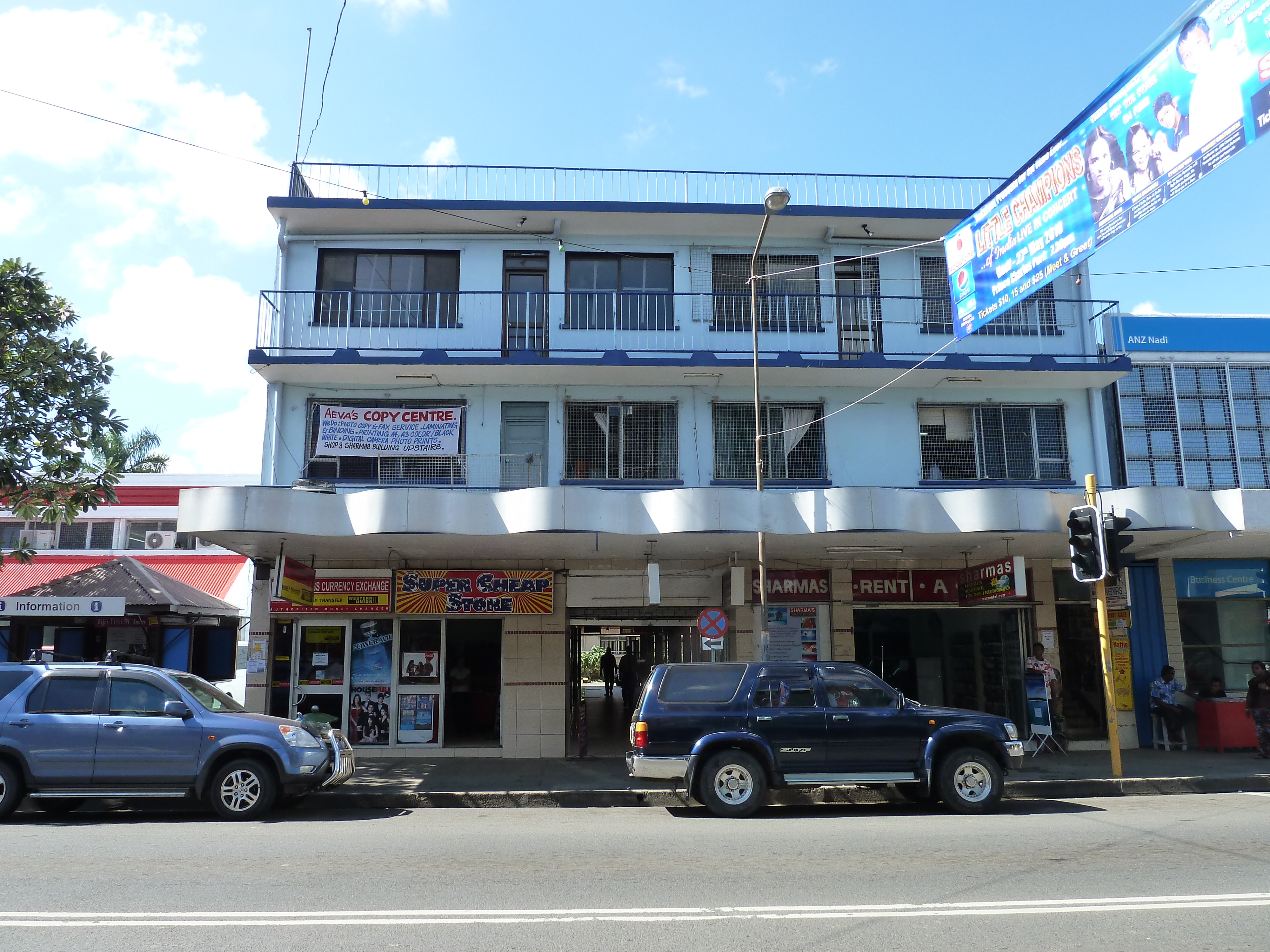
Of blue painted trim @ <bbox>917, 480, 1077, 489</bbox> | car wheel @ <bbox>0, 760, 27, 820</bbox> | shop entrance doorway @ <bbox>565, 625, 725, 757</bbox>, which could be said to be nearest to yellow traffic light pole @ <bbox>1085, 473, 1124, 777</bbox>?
blue painted trim @ <bbox>917, 480, 1077, 489</bbox>

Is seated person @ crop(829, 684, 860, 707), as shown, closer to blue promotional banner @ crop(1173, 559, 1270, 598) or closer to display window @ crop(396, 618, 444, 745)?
display window @ crop(396, 618, 444, 745)

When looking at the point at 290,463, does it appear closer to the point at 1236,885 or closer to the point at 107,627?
the point at 107,627

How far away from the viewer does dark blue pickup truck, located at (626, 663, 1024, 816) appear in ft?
36.0

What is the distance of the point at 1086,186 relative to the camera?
8523 millimetres

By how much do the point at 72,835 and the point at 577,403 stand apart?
10.5m

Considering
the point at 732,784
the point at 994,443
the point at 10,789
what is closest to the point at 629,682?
the point at 994,443

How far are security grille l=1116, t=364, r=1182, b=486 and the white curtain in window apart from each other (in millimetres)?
6119

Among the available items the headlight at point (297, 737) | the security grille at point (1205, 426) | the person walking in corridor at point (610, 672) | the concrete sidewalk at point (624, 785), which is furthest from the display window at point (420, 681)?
the security grille at point (1205, 426)

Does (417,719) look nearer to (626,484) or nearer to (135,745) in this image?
(626,484)

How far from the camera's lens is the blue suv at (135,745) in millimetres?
10570

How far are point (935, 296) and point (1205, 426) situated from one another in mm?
5815

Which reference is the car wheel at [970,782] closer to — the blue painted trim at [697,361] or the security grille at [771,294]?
the blue painted trim at [697,361]

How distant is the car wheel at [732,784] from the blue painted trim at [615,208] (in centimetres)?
1065

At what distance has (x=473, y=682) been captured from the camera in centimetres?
1683
